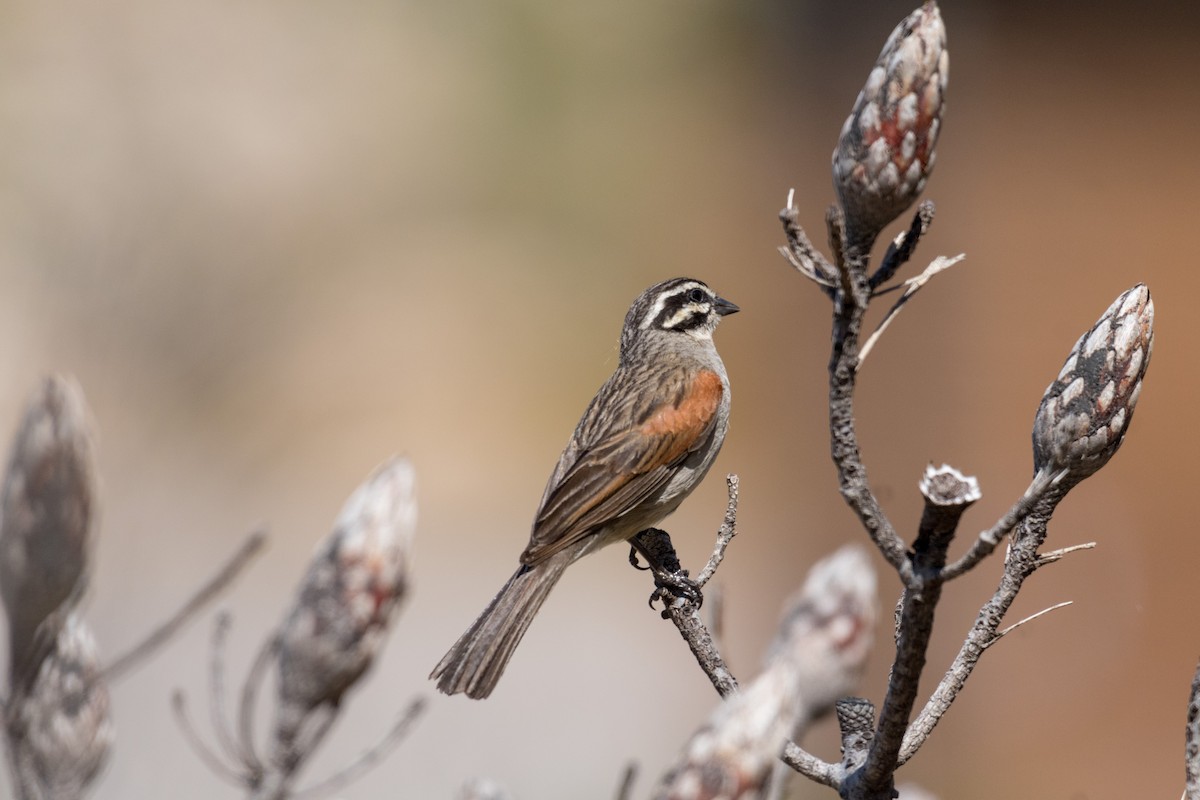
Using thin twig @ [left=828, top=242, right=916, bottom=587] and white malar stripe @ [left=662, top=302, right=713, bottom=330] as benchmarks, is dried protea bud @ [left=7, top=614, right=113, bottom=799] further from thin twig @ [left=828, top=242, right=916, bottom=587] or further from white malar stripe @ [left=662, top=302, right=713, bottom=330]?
white malar stripe @ [left=662, top=302, right=713, bottom=330]

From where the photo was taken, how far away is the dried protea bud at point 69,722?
6.89 feet

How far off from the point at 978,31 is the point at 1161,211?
1.99 meters

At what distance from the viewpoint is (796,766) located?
215 centimetres

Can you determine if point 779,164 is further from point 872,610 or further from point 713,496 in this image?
point 872,610

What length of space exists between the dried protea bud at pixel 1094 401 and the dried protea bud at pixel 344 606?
0.97 m

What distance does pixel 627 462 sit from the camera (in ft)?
15.0

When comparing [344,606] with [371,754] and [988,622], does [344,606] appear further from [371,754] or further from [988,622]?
[988,622]

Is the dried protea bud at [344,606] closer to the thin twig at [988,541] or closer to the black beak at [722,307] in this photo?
the thin twig at [988,541]

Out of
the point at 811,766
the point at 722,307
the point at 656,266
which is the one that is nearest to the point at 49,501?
the point at 811,766

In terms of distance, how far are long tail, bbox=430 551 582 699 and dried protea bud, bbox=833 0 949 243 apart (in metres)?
1.94

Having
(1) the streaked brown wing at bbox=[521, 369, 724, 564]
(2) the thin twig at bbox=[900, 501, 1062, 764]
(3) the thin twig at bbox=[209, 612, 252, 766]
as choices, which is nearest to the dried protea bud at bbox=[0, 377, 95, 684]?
(3) the thin twig at bbox=[209, 612, 252, 766]

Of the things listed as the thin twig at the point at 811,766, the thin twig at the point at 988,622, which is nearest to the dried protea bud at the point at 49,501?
the thin twig at the point at 811,766

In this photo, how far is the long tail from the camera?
3623mm

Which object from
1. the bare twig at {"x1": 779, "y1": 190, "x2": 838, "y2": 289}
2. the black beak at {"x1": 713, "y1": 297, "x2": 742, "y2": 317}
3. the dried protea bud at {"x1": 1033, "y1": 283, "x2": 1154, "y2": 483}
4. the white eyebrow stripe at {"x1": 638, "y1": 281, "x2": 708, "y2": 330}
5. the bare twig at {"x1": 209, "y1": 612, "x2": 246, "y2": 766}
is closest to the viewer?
the bare twig at {"x1": 779, "y1": 190, "x2": 838, "y2": 289}
